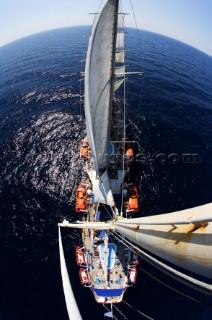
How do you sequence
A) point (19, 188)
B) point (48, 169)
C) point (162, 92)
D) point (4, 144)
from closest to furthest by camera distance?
1. point (19, 188)
2. point (48, 169)
3. point (4, 144)
4. point (162, 92)

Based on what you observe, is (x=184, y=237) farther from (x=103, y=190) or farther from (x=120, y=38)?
(x=120, y=38)

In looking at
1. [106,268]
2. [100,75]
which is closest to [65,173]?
[106,268]

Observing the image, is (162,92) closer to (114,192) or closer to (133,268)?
(114,192)

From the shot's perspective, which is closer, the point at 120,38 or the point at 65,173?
the point at 120,38

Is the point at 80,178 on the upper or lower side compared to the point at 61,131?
lower

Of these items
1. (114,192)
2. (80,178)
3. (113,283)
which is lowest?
(113,283)

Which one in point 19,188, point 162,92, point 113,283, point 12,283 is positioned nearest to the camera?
point 113,283

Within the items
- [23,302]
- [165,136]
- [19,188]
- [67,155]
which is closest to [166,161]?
[165,136]
